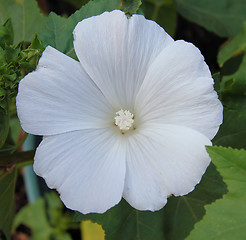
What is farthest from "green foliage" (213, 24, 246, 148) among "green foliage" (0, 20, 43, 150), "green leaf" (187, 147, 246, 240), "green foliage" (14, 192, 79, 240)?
"green foliage" (14, 192, 79, 240)

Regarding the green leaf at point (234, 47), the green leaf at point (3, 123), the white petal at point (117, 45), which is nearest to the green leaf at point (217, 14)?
the green leaf at point (234, 47)

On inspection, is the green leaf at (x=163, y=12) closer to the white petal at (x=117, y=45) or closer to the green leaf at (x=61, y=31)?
the green leaf at (x=61, y=31)

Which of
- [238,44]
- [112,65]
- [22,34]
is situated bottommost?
[22,34]

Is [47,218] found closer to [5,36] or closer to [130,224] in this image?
[130,224]

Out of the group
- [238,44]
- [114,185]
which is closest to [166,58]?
[114,185]

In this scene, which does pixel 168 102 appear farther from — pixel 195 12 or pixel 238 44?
pixel 195 12
